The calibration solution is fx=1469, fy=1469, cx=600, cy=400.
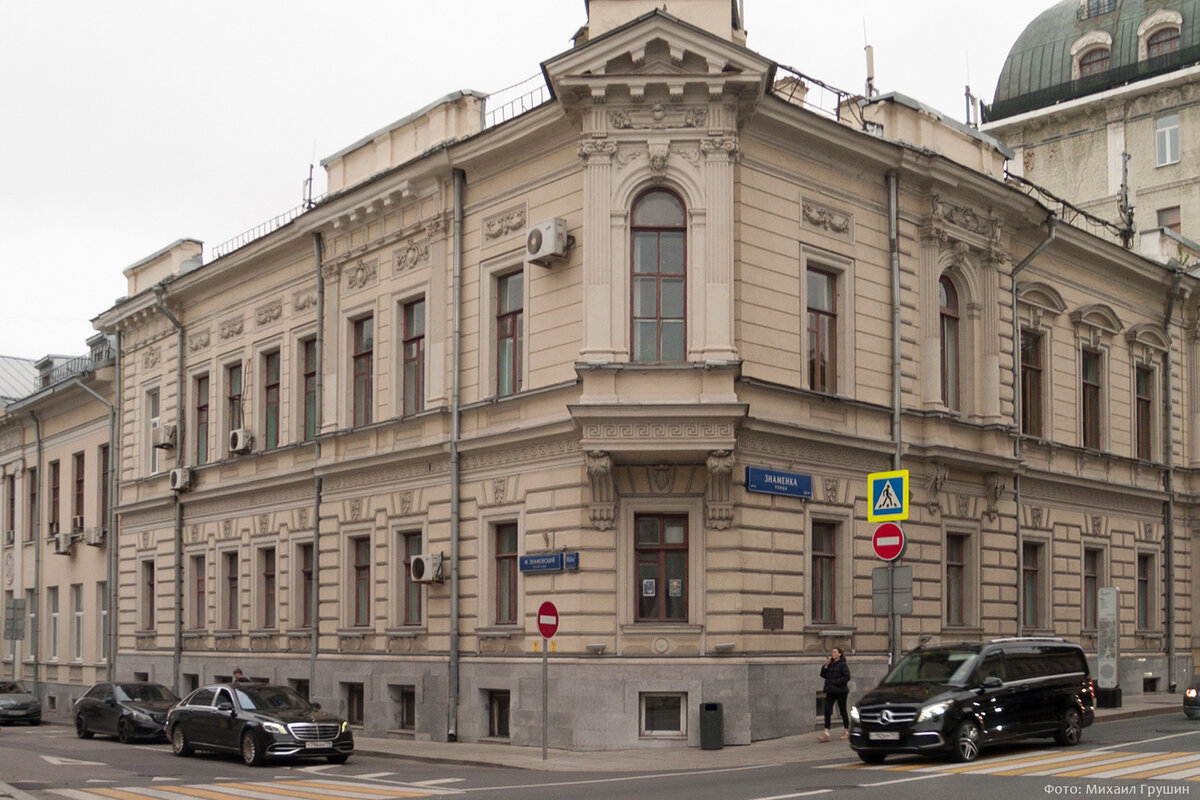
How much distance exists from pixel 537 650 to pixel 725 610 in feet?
11.3

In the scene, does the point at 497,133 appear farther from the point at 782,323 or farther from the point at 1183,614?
the point at 1183,614

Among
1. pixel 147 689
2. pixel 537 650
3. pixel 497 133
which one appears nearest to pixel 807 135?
pixel 497 133

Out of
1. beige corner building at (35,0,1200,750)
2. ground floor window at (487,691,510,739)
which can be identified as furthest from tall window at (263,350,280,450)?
ground floor window at (487,691,510,739)

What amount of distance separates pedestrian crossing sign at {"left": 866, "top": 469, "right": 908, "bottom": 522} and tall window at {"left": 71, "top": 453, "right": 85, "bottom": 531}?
30064 millimetres

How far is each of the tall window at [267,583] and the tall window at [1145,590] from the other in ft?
70.0

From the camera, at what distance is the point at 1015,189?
101 ft

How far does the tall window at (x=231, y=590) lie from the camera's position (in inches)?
1417

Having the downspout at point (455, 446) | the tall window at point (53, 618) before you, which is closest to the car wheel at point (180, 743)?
the downspout at point (455, 446)

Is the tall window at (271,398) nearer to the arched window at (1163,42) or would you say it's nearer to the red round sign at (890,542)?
the red round sign at (890,542)

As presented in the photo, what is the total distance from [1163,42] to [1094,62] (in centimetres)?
269

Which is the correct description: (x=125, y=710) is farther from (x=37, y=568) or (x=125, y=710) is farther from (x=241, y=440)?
(x=37, y=568)

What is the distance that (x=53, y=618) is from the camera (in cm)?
4706

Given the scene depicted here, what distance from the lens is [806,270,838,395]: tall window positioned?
27.0m

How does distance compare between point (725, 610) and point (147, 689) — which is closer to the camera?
point (725, 610)
